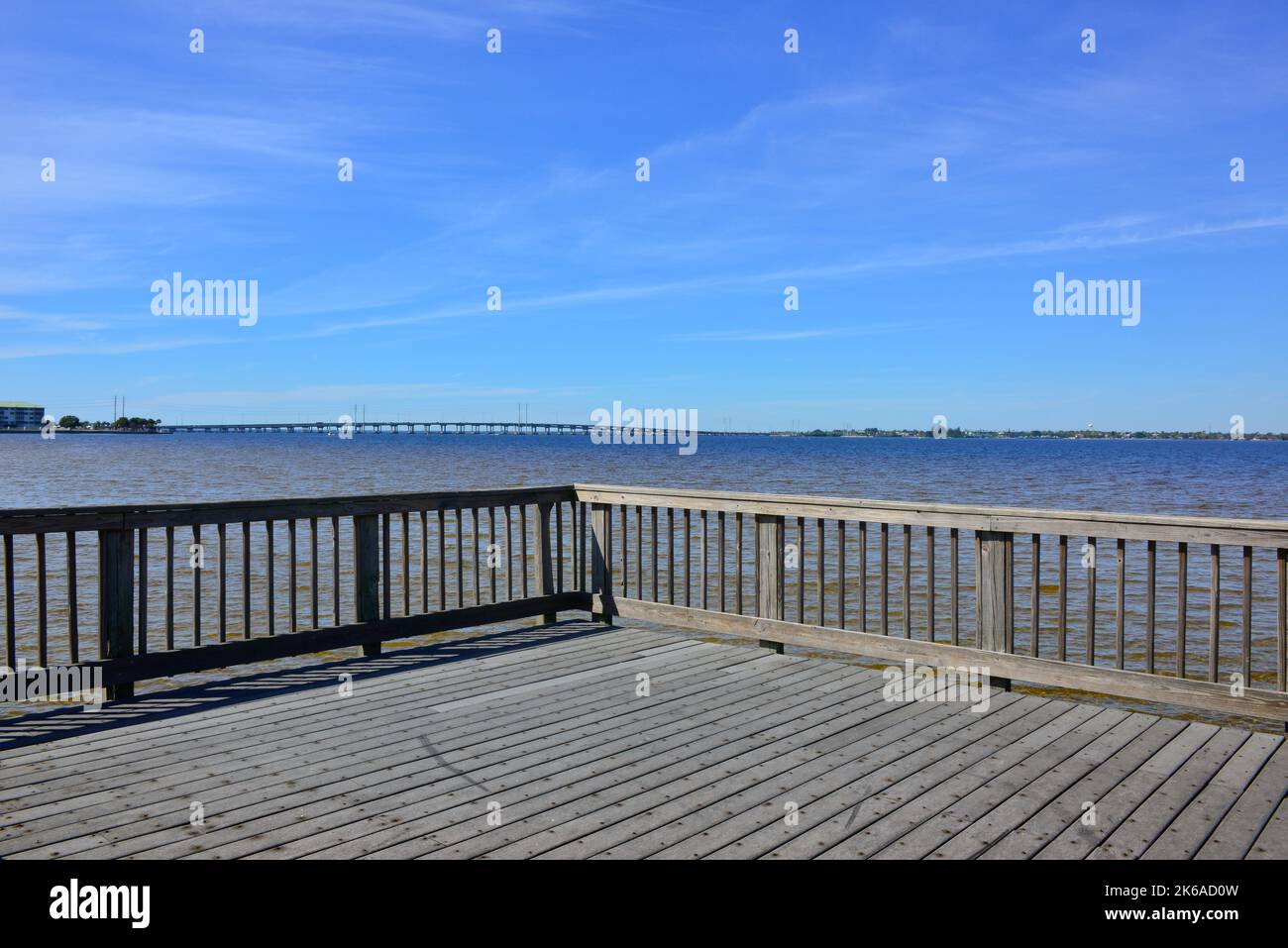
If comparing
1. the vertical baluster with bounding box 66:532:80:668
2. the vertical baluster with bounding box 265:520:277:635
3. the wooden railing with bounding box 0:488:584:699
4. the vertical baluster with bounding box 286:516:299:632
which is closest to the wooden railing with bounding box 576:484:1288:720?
the wooden railing with bounding box 0:488:584:699

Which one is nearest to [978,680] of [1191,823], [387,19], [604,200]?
[1191,823]

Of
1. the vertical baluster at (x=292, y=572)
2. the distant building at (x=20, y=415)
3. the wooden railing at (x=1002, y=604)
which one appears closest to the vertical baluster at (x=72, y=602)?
the vertical baluster at (x=292, y=572)

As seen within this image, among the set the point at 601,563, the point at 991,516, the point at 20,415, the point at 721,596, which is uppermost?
the point at 20,415

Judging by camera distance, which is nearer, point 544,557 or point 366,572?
point 366,572

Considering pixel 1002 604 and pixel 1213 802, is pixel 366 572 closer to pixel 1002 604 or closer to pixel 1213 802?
pixel 1002 604

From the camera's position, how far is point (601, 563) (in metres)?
7.06

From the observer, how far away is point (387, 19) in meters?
9.84

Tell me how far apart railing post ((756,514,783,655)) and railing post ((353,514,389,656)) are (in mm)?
2715

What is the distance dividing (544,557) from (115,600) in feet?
10.3

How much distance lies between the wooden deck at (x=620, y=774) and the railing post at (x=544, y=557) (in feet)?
6.00

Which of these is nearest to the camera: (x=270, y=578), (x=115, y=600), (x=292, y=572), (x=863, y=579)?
(x=115, y=600)

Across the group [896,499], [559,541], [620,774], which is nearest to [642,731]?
[620,774]

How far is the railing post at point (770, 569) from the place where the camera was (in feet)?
19.7

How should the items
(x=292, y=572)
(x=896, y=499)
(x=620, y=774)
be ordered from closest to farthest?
(x=620, y=774) < (x=292, y=572) < (x=896, y=499)
